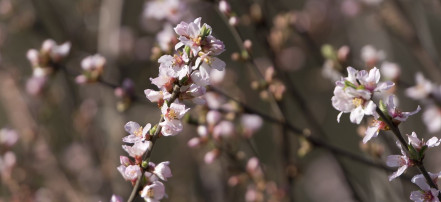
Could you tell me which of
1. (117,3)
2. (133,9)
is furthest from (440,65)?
(133,9)

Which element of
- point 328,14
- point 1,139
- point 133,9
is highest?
point 133,9

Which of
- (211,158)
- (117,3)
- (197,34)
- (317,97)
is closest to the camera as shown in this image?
(197,34)

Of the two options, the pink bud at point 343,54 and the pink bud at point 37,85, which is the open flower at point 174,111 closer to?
the pink bud at point 343,54

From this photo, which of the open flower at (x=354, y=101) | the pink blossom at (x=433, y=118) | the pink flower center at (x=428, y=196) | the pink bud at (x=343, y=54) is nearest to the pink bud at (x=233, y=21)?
the pink bud at (x=343, y=54)

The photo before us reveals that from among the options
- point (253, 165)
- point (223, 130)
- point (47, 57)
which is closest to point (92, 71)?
point (47, 57)

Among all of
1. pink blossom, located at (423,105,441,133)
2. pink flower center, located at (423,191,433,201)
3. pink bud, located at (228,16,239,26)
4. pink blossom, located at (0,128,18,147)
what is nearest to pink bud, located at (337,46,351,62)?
pink bud, located at (228,16,239,26)

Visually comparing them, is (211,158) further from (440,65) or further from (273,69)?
(440,65)
